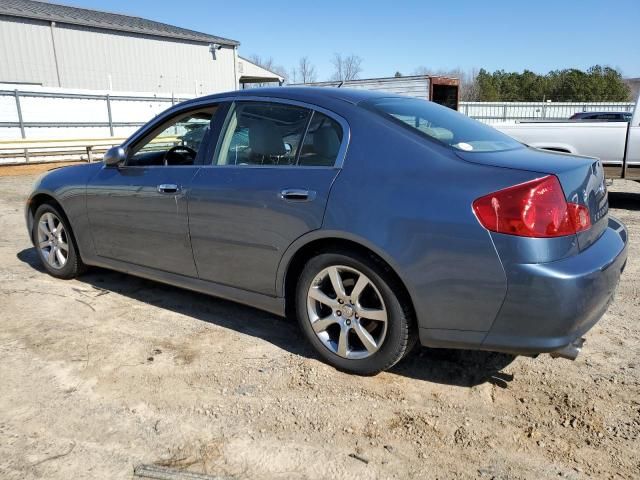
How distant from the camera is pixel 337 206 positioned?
9.75 feet

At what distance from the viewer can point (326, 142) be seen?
3.18 m

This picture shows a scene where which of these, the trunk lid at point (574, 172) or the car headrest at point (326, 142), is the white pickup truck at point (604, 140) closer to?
the trunk lid at point (574, 172)

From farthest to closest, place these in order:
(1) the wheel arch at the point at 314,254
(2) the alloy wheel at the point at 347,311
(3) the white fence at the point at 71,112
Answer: (3) the white fence at the point at 71,112, (2) the alloy wheel at the point at 347,311, (1) the wheel arch at the point at 314,254

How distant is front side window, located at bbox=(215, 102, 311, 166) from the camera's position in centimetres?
334

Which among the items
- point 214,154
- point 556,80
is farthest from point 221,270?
point 556,80

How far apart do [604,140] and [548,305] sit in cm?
719

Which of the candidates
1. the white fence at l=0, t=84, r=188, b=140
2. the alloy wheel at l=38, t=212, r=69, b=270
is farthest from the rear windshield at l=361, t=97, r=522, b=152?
the white fence at l=0, t=84, r=188, b=140

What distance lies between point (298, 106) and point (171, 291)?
2.19 metres

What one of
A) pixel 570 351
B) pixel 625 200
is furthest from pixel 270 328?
pixel 625 200

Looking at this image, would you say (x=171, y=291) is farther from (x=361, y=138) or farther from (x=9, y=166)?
(x=9, y=166)

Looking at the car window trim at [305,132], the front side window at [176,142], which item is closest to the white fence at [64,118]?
the front side window at [176,142]

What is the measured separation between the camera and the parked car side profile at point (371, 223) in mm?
2549

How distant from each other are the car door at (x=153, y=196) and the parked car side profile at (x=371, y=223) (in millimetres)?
16

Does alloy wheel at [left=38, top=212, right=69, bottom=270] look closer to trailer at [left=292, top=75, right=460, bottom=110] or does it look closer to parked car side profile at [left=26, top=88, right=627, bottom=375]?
parked car side profile at [left=26, top=88, right=627, bottom=375]
